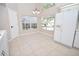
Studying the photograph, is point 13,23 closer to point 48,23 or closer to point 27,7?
point 27,7

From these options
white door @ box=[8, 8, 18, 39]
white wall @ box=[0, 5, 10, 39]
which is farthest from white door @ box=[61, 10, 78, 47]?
white wall @ box=[0, 5, 10, 39]

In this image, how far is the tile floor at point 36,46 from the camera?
114cm

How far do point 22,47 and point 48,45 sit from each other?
0.46m

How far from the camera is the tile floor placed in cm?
114

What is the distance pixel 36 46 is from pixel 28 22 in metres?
0.49

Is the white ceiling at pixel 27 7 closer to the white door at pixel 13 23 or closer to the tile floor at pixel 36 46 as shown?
the white door at pixel 13 23

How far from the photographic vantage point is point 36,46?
129cm

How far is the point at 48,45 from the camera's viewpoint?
1.26m

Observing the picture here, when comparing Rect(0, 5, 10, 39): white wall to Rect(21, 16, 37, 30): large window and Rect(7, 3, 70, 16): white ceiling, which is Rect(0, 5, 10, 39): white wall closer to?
Rect(7, 3, 70, 16): white ceiling

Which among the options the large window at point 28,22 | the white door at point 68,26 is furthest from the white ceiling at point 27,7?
the white door at point 68,26

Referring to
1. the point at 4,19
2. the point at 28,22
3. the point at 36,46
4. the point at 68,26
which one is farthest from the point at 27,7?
the point at 68,26

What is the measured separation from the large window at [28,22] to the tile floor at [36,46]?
0.14 meters

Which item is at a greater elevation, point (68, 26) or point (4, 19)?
point (4, 19)

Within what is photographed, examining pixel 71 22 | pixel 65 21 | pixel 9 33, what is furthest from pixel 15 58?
pixel 71 22
